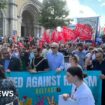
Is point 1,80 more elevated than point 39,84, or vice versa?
point 1,80

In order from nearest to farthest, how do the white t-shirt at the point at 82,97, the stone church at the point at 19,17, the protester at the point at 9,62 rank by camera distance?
the white t-shirt at the point at 82,97 < the protester at the point at 9,62 < the stone church at the point at 19,17

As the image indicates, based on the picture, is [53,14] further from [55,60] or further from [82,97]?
[82,97]

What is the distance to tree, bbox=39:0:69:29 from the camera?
45.8 metres

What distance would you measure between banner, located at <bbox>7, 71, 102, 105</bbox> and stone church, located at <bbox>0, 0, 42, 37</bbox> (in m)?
31.2

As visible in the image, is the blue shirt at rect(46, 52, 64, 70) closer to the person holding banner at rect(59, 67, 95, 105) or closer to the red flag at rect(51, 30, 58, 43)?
the person holding banner at rect(59, 67, 95, 105)

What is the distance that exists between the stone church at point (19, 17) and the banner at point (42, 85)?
3121cm

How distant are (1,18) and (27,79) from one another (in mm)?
34551

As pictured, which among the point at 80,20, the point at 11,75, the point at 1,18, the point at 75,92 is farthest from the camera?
the point at 1,18

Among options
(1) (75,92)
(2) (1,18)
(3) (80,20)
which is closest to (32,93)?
(1) (75,92)

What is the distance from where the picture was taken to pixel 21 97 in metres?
8.81

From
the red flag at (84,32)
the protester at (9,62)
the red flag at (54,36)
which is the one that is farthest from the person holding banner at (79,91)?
the red flag at (54,36)

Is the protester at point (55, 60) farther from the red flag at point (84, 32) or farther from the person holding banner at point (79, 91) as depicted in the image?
the red flag at point (84, 32)

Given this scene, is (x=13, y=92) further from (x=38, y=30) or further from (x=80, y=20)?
(x=38, y=30)

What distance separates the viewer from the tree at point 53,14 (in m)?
45.8
